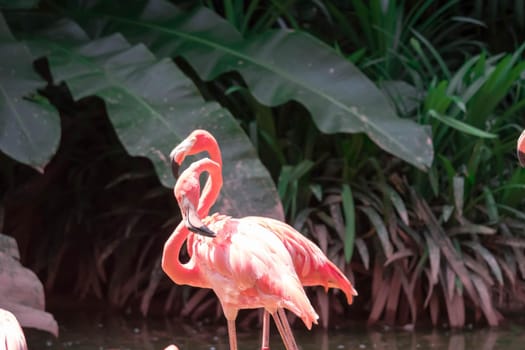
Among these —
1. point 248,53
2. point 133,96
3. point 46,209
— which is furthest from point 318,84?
point 46,209

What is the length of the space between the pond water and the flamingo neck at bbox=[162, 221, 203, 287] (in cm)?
136

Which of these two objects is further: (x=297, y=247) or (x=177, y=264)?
(x=297, y=247)

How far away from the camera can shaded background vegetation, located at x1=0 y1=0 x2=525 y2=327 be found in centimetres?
519

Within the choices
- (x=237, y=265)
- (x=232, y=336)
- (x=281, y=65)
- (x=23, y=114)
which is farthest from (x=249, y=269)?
(x=281, y=65)

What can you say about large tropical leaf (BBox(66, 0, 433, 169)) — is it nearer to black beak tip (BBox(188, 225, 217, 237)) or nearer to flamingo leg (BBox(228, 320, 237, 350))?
flamingo leg (BBox(228, 320, 237, 350))

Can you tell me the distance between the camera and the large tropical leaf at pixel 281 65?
17.0ft

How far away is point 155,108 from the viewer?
5.19 meters

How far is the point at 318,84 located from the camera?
5.43 meters

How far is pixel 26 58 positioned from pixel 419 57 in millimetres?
2565

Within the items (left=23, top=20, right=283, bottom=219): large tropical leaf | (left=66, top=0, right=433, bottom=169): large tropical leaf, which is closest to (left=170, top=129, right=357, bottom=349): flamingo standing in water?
(left=23, top=20, right=283, bottom=219): large tropical leaf

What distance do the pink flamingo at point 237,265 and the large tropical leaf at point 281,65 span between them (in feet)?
5.25

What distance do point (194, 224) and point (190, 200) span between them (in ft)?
0.52

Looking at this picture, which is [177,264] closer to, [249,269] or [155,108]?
[249,269]

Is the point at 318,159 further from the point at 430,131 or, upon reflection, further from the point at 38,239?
the point at 38,239
